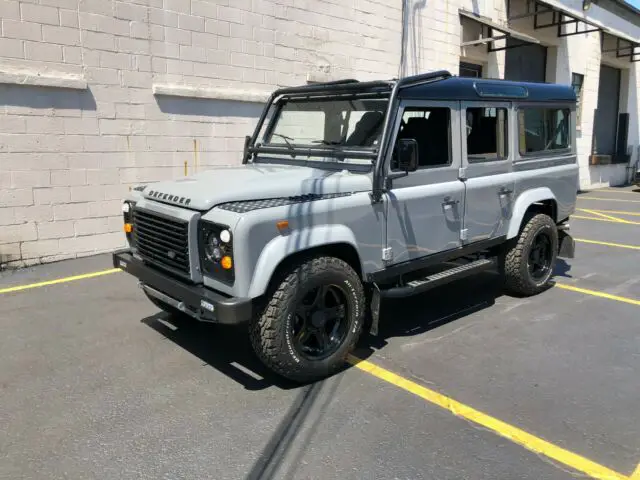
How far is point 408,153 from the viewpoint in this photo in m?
4.03

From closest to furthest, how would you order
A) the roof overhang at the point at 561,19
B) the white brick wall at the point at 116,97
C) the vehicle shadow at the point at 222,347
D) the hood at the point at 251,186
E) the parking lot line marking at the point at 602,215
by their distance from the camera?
the hood at the point at 251,186 → the vehicle shadow at the point at 222,347 → the white brick wall at the point at 116,97 → the parking lot line marking at the point at 602,215 → the roof overhang at the point at 561,19

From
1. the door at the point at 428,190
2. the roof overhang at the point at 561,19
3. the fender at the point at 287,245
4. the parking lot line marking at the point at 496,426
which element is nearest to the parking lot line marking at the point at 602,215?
the roof overhang at the point at 561,19

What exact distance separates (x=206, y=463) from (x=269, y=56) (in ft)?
23.7

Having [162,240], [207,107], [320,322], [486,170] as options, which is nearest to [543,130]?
[486,170]

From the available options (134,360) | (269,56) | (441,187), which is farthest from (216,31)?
(134,360)

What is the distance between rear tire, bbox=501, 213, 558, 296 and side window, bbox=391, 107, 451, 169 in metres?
1.45

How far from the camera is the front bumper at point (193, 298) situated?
3.32 metres

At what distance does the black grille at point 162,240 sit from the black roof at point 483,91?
1.98 m

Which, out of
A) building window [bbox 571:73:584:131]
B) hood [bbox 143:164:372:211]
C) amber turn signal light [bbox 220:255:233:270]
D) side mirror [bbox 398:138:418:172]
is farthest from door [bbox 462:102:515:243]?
building window [bbox 571:73:584:131]

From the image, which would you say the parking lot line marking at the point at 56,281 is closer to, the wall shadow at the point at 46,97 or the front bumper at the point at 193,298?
the wall shadow at the point at 46,97

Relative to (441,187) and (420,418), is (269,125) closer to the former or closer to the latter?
(441,187)

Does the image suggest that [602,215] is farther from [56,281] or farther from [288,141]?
[56,281]

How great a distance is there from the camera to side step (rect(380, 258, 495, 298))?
4305 mm

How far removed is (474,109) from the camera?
4.89 m
